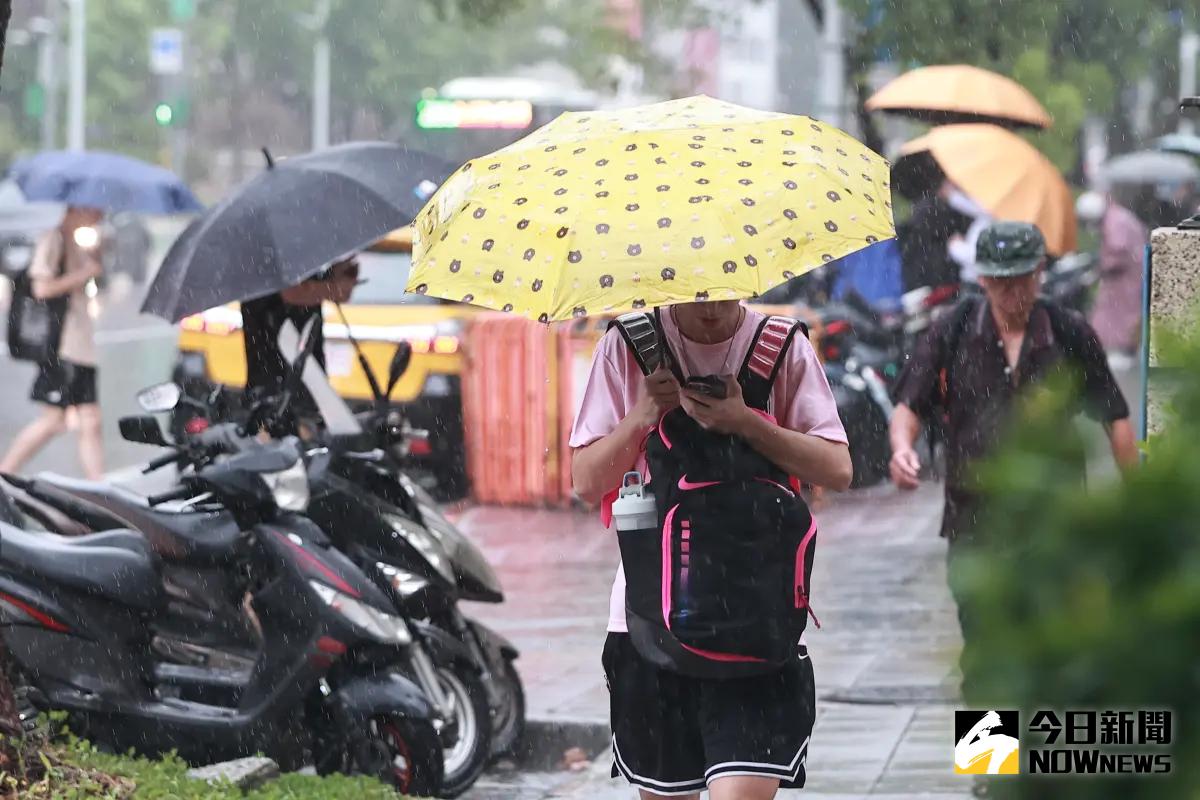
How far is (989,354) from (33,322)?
22.3 feet

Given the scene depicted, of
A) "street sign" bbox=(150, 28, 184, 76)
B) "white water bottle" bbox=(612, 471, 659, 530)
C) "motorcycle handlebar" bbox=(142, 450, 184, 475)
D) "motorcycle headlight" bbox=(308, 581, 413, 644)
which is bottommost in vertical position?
"motorcycle headlight" bbox=(308, 581, 413, 644)

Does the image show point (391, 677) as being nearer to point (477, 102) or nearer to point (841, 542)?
point (841, 542)

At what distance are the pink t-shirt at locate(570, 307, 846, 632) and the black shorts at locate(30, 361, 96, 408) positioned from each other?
7.85 metres

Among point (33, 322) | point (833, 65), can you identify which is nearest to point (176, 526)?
point (33, 322)

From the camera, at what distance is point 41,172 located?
414 inches

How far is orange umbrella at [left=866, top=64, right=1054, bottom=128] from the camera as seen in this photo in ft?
38.4

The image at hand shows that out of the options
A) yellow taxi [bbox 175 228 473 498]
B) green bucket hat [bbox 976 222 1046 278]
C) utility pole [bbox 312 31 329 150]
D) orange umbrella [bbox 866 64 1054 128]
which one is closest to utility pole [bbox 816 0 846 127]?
orange umbrella [bbox 866 64 1054 128]

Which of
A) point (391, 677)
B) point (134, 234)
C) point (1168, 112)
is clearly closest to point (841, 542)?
point (391, 677)

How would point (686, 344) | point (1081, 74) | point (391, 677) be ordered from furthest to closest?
point (1081, 74)
point (391, 677)
point (686, 344)

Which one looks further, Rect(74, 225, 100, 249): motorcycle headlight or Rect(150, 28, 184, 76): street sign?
→ Rect(150, 28, 184, 76): street sign

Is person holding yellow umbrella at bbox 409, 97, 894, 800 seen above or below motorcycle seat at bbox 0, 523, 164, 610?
above

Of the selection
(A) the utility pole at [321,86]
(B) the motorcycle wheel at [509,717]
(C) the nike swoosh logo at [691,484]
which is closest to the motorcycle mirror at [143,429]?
(B) the motorcycle wheel at [509,717]

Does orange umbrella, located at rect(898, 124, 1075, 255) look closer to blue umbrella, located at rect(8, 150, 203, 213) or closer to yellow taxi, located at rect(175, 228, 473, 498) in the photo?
yellow taxi, located at rect(175, 228, 473, 498)

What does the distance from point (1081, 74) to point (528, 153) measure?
51.0 ft
